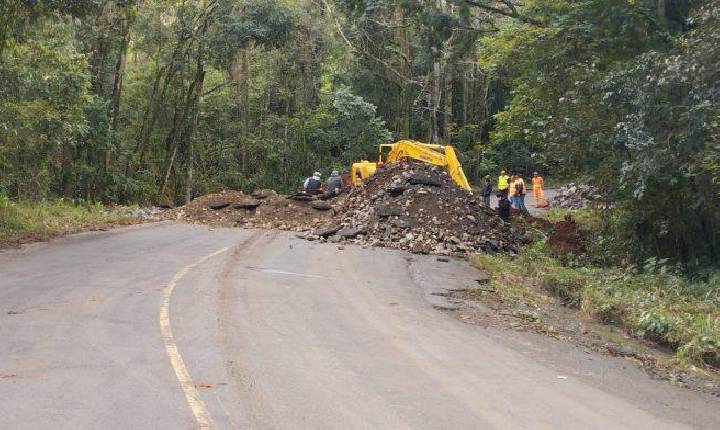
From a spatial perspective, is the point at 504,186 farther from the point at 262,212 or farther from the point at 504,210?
the point at 262,212

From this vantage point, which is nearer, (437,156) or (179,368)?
(179,368)

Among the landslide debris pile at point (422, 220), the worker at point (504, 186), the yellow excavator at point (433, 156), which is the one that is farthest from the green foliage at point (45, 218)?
the worker at point (504, 186)

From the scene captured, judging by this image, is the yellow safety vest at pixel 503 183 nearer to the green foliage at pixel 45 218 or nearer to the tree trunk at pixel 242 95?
the green foliage at pixel 45 218

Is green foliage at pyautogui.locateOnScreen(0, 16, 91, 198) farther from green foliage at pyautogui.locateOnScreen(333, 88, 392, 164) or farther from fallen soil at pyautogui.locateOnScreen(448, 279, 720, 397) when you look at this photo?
green foliage at pyautogui.locateOnScreen(333, 88, 392, 164)

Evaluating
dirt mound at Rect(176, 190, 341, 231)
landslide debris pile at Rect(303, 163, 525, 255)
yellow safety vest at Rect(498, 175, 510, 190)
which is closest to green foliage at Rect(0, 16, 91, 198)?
dirt mound at Rect(176, 190, 341, 231)

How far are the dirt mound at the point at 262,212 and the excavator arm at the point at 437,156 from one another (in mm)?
3288

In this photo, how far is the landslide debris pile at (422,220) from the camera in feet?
68.6

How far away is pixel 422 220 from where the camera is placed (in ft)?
71.5

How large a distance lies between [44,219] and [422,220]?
1166 centimetres

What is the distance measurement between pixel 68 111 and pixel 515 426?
2298 centimetres

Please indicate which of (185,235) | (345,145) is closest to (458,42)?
(185,235)

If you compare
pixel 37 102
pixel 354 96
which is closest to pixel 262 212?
pixel 37 102

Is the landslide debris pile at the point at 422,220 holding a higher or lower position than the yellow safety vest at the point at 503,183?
lower

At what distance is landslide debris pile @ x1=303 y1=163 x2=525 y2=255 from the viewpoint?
2092 cm
